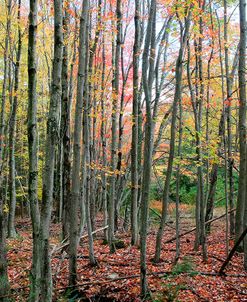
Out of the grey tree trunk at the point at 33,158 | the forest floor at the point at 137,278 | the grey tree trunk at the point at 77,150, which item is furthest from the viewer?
the forest floor at the point at 137,278

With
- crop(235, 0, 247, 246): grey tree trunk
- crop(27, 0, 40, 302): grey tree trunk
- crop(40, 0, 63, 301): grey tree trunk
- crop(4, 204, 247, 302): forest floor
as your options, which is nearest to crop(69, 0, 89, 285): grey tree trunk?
crop(4, 204, 247, 302): forest floor

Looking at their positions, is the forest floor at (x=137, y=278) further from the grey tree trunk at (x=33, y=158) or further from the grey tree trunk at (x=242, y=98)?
the grey tree trunk at (x=242, y=98)

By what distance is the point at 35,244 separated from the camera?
12.0ft

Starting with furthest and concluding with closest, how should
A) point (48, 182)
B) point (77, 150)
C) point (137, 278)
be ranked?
point (137, 278)
point (77, 150)
point (48, 182)

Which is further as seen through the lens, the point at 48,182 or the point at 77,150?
the point at 77,150

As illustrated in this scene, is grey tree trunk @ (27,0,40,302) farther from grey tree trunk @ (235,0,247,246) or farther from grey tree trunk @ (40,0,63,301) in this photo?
grey tree trunk @ (235,0,247,246)

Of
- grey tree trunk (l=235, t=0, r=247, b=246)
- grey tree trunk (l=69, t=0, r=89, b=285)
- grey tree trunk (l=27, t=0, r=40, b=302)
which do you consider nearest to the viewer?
grey tree trunk (l=27, t=0, r=40, b=302)

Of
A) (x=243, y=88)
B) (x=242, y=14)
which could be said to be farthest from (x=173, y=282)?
(x=242, y=14)

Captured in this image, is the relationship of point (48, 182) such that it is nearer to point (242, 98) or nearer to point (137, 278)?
point (137, 278)

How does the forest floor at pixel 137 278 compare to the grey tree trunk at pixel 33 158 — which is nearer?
the grey tree trunk at pixel 33 158

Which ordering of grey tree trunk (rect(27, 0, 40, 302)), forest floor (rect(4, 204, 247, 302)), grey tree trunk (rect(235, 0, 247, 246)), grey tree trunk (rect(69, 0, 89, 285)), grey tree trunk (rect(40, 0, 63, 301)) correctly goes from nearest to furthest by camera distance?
grey tree trunk (rect(40, 0, 63, 301))
grey tree trunk (rect(27, 0, 40, 302))
grey tree trunk (rect(69, 0, 89, 285))
forest floor (rect(4, 204, 247, 302))
grey tree trunk (rect(235, 0, 247, 246))

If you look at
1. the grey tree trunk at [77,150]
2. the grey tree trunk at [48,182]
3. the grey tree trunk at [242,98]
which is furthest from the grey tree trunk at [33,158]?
the grey tree trunk at [242,98]

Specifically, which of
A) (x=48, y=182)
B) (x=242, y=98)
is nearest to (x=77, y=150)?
(x=48, y=182)

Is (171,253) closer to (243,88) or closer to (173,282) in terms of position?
(173,282)
